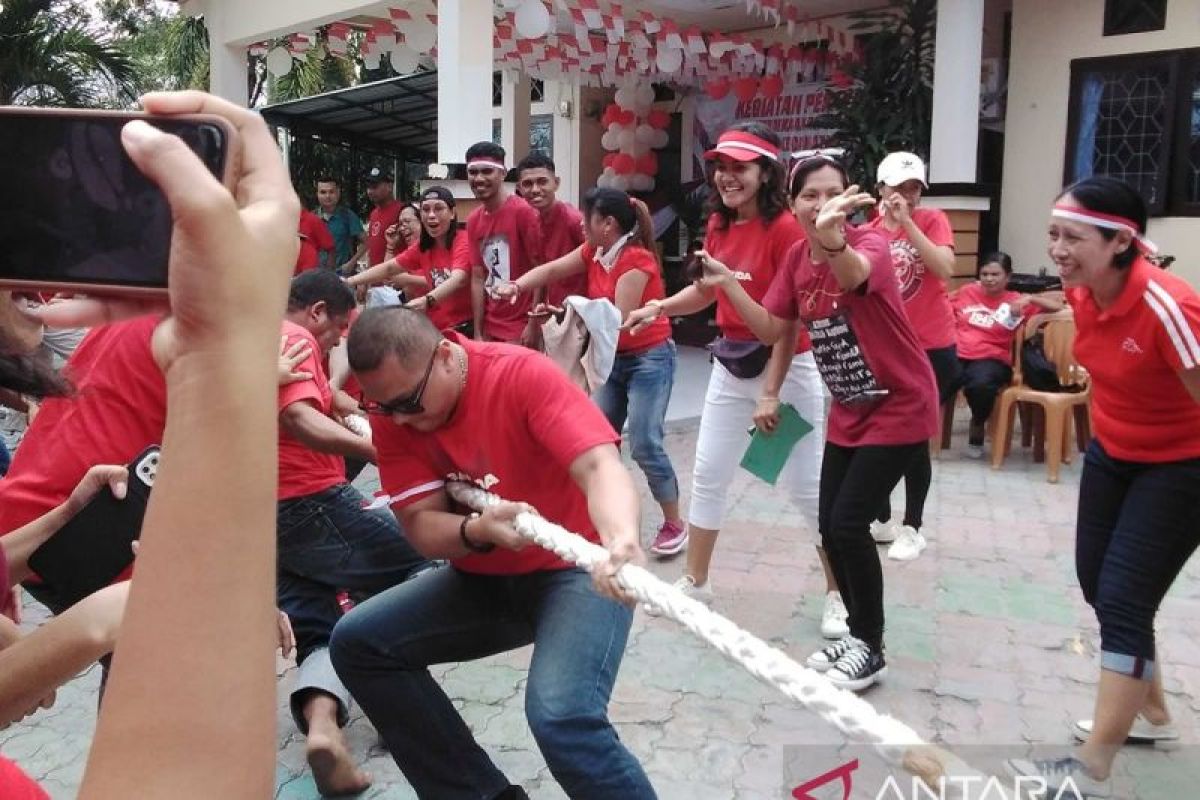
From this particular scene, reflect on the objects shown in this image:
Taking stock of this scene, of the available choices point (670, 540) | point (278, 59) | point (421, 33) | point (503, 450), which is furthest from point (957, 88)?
point (278, 59)

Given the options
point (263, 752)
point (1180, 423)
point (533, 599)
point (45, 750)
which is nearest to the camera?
point (263, 752)

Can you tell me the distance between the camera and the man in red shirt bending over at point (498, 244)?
19.1 ft

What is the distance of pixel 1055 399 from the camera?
6602mm

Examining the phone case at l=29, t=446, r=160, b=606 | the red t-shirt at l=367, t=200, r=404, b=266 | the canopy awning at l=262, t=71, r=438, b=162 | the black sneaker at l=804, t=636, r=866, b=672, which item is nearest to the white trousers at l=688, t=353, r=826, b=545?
the black sneaker at l=804, t=636, r=866, b=672

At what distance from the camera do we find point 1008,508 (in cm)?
589

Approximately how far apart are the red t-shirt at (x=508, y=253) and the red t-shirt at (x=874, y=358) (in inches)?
99.9

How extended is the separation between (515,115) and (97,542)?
421 inches

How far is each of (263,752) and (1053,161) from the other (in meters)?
9.19

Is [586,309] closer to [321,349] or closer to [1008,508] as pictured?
[321,349]

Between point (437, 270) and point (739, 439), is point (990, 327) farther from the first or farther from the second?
point (437, 270)

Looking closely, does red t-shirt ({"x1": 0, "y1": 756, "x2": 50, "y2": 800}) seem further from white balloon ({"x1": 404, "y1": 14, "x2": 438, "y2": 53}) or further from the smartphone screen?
white balloon ({"x1": 404, "y1": 14, "x2": 438, "y2": 53})

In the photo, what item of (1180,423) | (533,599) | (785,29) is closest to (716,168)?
(1180,423)

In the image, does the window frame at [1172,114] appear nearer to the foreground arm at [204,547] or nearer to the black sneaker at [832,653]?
the black sneaker at [832,653]

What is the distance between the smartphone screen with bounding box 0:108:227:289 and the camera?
0.76 metres
